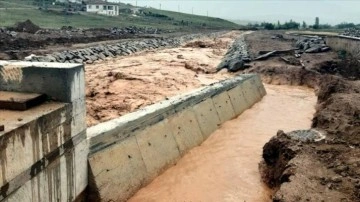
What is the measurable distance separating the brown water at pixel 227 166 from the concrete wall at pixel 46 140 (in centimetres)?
179

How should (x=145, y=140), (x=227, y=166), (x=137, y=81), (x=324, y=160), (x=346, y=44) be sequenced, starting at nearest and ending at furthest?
Result: (x=324, y=160) → (x=145, y=140) → (x=227, y=166) → (x=137, y=81) → (x=346, y=44)

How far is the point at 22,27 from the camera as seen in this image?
122 feet

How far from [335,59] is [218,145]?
17195 mm

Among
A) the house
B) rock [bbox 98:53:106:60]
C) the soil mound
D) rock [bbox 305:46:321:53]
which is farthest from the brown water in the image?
the house

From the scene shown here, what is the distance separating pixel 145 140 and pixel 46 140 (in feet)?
10.5

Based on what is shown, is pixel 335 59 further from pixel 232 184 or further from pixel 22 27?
pixel 22 27

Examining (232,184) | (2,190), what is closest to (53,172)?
(2,190)

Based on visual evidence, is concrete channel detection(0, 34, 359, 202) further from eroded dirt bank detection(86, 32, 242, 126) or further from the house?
the house

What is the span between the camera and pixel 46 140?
622 cm

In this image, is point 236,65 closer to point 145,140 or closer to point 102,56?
point 102,56

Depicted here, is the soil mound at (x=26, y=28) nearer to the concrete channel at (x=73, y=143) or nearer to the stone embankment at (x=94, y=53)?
the stone embankment at (x=94, y=53)

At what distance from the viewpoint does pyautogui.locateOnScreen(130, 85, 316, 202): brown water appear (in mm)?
8703

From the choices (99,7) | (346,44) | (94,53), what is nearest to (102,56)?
(94,53)

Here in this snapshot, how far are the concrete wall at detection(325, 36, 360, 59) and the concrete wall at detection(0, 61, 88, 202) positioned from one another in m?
23.4
